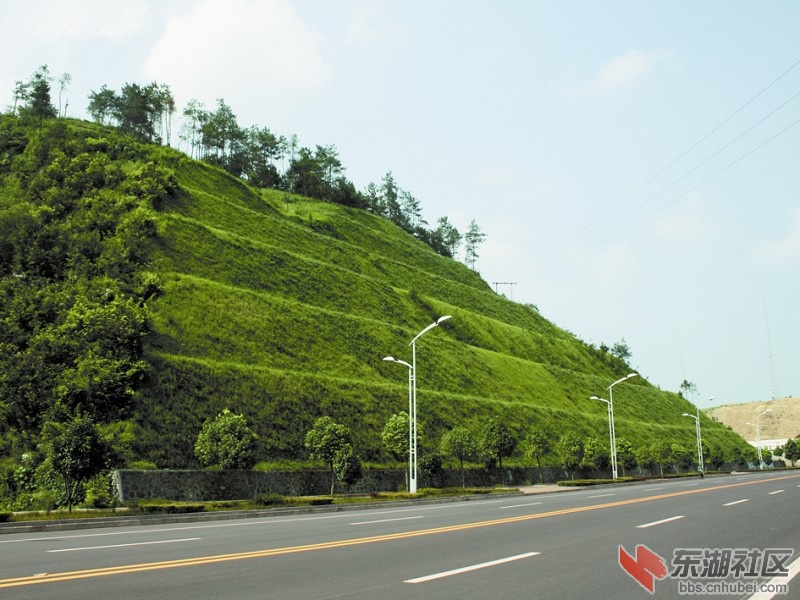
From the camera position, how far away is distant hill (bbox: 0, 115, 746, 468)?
3916 cm

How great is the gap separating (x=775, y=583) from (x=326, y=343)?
47913 mm

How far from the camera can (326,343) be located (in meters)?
54.9

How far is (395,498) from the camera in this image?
104 feet

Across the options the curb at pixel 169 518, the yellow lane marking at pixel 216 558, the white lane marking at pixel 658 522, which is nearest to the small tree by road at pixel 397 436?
the curb at pixel 169 518

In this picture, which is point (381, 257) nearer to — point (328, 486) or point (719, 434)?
point (328, 486)

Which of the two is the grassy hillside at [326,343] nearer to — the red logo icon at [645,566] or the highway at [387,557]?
the highway at [387,557]

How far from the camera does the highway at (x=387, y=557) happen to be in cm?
799

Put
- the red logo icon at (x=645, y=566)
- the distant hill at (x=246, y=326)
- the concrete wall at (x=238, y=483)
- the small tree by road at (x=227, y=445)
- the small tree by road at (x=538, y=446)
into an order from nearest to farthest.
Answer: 1. the red logo icon at (x=645, y=566)
2. the concrete wall at (x=238, y=483)
3. the small tree by road at (x=227, y=445)
4. the distant hill at (x=246, y=326)
5. the small tree by road at (x=538, y=446)

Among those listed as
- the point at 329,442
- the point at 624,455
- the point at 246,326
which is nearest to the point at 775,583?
the point at 329,442

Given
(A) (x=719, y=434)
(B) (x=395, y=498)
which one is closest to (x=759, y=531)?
(B) (x=395, y=498)

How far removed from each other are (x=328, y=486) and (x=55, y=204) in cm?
3290

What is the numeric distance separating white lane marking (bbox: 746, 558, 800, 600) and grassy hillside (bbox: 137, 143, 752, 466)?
31838 mm

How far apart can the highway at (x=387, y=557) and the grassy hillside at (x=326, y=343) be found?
76.1 ft

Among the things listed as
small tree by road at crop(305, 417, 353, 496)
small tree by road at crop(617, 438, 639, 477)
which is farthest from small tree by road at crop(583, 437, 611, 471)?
small tree by road at crop(305, 417, 353, 496)
